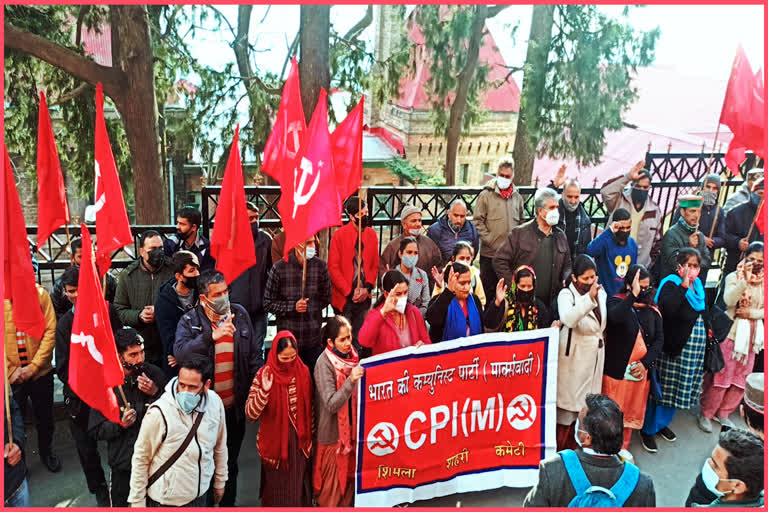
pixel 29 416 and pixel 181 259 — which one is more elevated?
pixel 181 259

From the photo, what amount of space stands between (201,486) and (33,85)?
8.28m

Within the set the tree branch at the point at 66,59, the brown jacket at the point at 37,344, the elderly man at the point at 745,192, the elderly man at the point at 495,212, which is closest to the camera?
the brown jacket at the point at 37,344

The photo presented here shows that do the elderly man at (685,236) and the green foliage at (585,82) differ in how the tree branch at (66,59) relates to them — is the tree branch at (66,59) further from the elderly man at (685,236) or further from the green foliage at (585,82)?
the elderly man at (685,236)

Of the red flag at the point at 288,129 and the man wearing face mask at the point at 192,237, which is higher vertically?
the red flag at the point at 288,129

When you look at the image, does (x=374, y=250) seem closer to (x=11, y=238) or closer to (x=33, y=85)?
(x=11, y=238)

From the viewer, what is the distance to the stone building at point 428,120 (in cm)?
1139

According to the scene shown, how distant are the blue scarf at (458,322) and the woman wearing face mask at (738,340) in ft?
8.00

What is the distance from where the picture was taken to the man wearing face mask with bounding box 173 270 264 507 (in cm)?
440

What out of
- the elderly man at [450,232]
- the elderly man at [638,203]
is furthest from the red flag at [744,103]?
the elderly man at [450,232]

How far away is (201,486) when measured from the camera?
3840 mm

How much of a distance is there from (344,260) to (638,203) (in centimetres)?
310

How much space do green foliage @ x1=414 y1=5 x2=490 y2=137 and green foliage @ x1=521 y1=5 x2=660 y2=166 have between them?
35.7 inches

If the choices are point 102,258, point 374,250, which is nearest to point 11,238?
point 102,258

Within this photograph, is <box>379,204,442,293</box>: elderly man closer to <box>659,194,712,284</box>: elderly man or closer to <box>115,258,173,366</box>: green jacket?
<box>115,258,173,366</box>: green jacket
